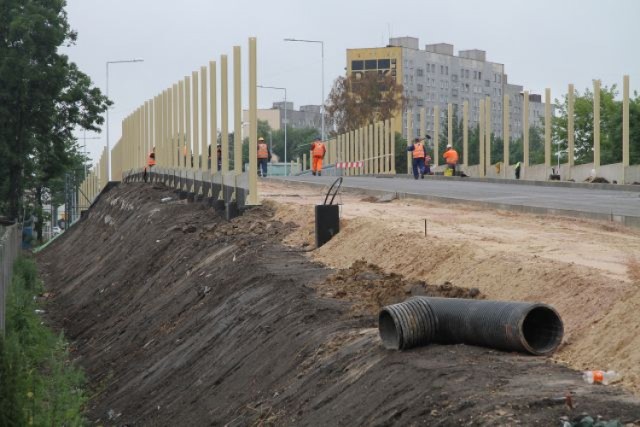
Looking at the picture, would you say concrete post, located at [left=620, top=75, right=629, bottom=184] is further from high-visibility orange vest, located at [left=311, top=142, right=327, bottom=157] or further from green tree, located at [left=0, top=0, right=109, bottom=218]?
green tree, located at [left=0, top=0, right=109, bottom=218]

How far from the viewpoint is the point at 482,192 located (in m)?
31.2

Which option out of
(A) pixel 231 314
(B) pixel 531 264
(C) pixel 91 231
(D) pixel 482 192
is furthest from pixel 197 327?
(C) pixel 91 231

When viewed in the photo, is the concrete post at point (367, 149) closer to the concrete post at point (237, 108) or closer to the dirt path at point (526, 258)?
the concrete post at point (237, 108)

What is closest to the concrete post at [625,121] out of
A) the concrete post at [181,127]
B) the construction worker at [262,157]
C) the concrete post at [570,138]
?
the concrete post at [570,138]

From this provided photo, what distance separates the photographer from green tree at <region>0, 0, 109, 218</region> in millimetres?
55375

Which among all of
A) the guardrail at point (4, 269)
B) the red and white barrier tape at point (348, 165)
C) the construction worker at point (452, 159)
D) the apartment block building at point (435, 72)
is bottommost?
the guardrail at point (4, 269)

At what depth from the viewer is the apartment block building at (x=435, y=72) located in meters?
164

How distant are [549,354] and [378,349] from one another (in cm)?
165

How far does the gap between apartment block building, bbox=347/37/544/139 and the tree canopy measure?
56871 mm

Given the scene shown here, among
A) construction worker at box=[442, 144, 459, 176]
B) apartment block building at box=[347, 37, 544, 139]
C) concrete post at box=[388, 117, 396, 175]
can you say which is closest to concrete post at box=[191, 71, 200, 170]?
construction worker at box=[442, 144, 459, 176]

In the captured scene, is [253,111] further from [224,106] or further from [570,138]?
[570,138]

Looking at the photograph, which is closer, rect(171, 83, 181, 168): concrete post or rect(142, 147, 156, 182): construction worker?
rect(171, 83, 181, 168): concrete post

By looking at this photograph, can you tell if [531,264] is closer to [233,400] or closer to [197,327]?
[233,400]

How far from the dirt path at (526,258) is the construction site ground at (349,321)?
0.03m
